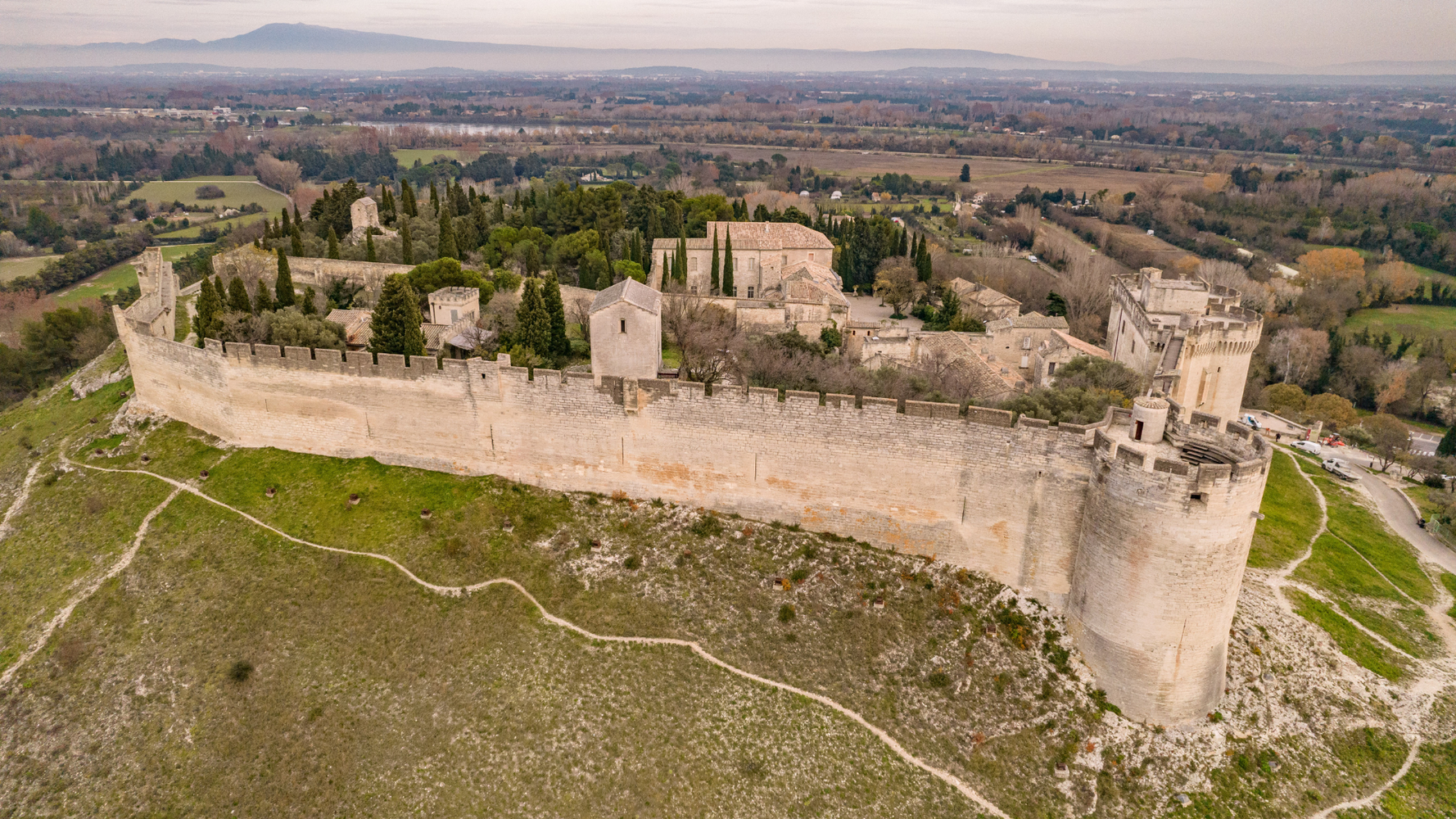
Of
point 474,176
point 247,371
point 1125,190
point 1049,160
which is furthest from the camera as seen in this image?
point 1049,160

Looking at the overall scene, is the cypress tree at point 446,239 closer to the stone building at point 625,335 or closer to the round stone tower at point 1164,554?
the stone building at point 625,335

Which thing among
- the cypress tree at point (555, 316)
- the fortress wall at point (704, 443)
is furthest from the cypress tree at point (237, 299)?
the cypress tree at point (555, 316)

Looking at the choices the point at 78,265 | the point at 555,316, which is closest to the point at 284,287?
the point at 555,316

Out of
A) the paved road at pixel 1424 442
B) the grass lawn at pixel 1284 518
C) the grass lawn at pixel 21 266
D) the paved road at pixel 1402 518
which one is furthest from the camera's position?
the grass lawn at pixel 21 266

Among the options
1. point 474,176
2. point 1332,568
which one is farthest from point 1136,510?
point 474,176

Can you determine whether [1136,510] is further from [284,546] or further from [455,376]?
[284,546]

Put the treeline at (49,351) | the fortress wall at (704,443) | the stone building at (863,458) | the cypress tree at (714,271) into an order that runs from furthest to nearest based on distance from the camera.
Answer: the cypress tree at (714,271) < the treeline at (49,351) < the fortress wall at (704,443) < the stone building at (863,458)
